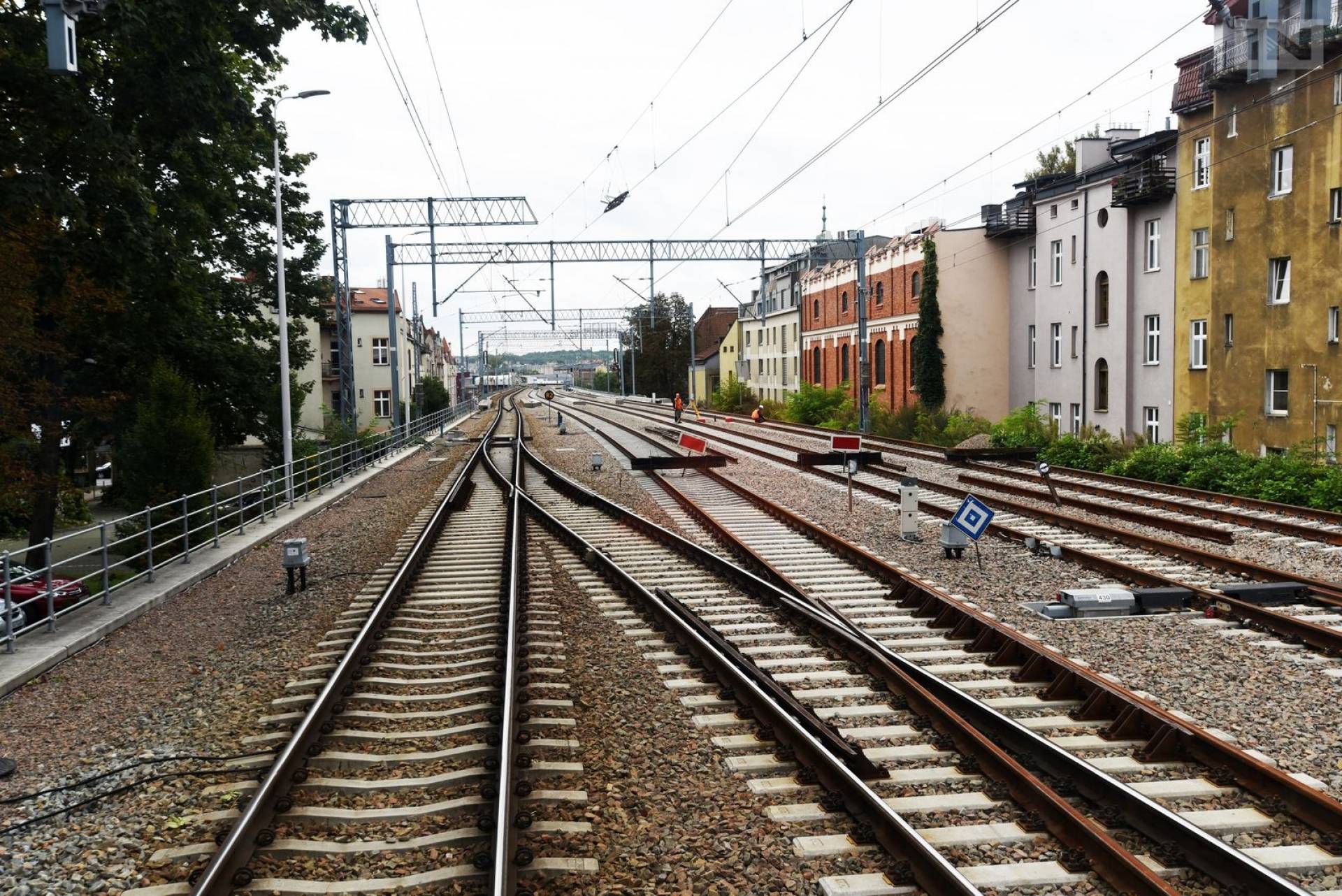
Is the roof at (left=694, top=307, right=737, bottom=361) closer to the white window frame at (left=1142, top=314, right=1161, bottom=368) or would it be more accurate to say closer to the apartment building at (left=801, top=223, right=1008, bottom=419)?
the apartment building at (left=801, top=223, right=1008, bottom=419)

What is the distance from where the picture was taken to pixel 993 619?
987 centimetres

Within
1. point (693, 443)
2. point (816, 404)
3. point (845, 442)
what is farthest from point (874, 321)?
point (845, 442)

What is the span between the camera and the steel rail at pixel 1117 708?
5676 millimetres

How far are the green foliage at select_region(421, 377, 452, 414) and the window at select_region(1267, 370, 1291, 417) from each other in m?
47.8

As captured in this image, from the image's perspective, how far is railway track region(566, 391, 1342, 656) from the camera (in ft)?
31.7

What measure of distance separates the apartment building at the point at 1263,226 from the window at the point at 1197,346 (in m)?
0.04

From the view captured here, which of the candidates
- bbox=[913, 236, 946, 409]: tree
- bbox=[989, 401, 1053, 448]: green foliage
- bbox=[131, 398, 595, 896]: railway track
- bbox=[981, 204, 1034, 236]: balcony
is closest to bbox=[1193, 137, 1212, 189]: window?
bbox=[989, 401, 1053, 448]: green foliage

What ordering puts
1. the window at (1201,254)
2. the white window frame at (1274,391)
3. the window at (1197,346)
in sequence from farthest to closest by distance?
the window at (1197,346), the window at (1201,254), the white window frame at (1274,391)

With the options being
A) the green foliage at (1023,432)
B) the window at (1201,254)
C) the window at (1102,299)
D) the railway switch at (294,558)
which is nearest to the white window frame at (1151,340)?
the window at (1102,299)

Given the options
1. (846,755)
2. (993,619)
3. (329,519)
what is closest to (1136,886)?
(846,755)

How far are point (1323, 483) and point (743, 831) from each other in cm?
1713

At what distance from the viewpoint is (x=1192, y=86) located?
31.3m

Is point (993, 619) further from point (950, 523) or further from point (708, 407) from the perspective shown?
point (708, 407)

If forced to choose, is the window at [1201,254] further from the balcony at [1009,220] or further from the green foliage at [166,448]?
the green foliage at [166,448]
